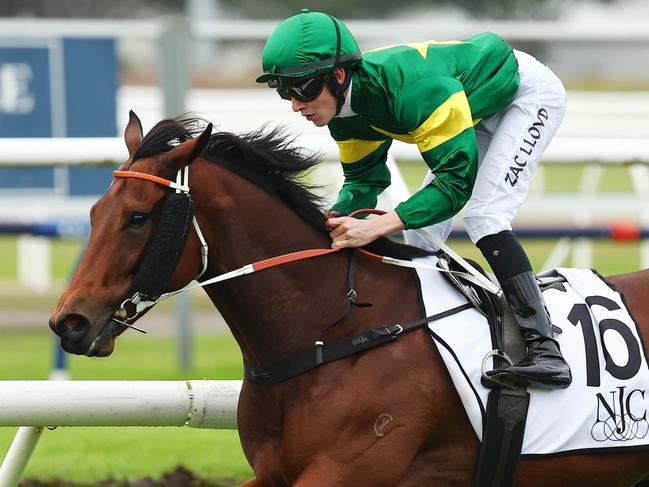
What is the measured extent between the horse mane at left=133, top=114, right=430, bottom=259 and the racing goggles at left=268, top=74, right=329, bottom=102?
18 cm

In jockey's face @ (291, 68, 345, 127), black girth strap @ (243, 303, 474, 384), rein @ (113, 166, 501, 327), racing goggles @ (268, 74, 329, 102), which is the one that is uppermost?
racing goggles @ (268, 74, 329, 102)

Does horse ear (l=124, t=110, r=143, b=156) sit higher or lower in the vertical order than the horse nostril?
higher

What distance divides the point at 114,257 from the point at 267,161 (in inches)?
22.0

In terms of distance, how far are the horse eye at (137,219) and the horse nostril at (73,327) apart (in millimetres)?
277

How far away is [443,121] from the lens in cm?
350

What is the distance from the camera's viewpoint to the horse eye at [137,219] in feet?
11.0

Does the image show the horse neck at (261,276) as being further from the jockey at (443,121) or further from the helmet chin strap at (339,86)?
the helmet chin strap at (339,86)

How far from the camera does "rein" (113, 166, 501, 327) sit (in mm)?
3381

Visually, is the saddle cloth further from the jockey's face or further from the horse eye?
the horse eye

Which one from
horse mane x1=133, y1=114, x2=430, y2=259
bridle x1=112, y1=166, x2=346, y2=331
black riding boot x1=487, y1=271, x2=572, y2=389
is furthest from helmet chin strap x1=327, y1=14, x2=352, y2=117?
black riding boot x1=487, y1=271, x2=572, y2=389

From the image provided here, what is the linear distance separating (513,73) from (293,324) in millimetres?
1042

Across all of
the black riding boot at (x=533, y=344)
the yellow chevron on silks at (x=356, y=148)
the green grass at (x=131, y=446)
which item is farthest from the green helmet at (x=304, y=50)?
the green grass at (x=131, y=446)

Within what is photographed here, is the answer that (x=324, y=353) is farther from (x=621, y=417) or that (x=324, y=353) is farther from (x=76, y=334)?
(x=621, y=417)

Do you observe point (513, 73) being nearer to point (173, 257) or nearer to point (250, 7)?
point (173, 257)
